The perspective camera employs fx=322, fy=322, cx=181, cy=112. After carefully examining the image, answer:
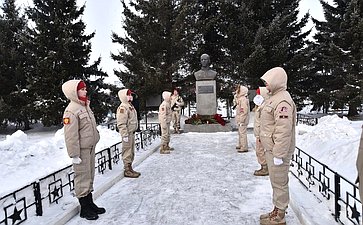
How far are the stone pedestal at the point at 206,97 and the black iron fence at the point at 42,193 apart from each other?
5.04m

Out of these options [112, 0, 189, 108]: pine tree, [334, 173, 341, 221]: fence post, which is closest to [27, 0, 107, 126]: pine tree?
[112, 0, 189, 108]: pine tree

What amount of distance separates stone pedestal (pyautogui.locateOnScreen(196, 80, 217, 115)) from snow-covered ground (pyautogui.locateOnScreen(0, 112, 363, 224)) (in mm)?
3989

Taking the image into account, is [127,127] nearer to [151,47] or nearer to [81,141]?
[81,141]

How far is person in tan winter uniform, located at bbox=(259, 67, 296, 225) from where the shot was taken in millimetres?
4082

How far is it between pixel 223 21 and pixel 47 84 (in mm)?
13858

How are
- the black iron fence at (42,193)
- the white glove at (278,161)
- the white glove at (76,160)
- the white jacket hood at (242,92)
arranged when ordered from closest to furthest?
the white glove at (278,161) < the black iron fence at (42,193) < the white glove at (76,160) < the white jacket hood at (242,92)

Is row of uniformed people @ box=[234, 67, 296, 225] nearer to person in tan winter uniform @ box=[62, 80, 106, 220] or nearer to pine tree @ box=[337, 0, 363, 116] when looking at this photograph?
person in tan winter uniform @ box=[62, 80, 106, 220]

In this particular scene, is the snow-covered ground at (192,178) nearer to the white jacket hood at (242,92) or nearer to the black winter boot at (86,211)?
the black winter boot at (86,211)

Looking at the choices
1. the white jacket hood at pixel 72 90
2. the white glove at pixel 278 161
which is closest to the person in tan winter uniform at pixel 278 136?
the white glove at pixel 278 161

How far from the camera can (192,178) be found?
712 cm

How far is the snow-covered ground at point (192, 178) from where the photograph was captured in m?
4.98

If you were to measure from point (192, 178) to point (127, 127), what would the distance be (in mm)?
1828

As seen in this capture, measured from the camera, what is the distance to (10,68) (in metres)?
22.5

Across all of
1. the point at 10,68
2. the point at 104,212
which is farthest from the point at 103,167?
the point at 10,68
